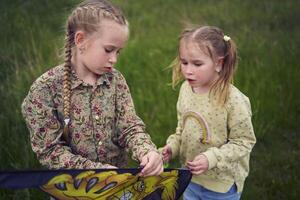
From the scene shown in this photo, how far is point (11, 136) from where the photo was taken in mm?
3850

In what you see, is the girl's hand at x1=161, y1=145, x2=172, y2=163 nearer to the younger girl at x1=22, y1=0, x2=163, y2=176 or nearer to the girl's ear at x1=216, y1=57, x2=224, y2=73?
the younger girl at x1=22, y1=0, x2=163, y2=176

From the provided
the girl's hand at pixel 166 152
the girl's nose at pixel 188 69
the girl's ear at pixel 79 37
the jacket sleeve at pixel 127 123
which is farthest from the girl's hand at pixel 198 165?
the girl's ear at pixel 79 37

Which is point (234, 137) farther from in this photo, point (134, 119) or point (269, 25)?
point (269, 25)

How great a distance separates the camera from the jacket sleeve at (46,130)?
2326 millimetres

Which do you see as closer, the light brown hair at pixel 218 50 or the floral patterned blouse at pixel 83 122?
the floral patterned blouse at pixel 83 122

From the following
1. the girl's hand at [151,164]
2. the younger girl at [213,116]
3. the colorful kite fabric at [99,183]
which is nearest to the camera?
the colorful kite fabric at [99,183]

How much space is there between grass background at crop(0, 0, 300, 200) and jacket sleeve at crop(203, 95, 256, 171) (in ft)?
4.01

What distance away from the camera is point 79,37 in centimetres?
236

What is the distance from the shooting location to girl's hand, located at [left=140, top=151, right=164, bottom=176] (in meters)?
2.28

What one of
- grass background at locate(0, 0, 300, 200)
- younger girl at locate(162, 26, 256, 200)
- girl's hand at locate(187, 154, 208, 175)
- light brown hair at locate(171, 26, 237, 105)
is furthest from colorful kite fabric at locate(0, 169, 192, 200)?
grass background at locate(0, 0, 300, 200)

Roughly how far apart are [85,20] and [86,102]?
39 centimetres

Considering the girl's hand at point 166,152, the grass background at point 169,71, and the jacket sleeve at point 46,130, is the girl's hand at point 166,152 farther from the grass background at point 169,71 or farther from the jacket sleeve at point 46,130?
the grass background at point 169,71

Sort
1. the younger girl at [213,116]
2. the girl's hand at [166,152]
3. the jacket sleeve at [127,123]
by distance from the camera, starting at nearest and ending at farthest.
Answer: the jacket sleeve at [127,123], the younger girl at [213,116], the girl's hand at [166,152]

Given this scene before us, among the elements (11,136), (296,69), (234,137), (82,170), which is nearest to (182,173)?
(234,137)
